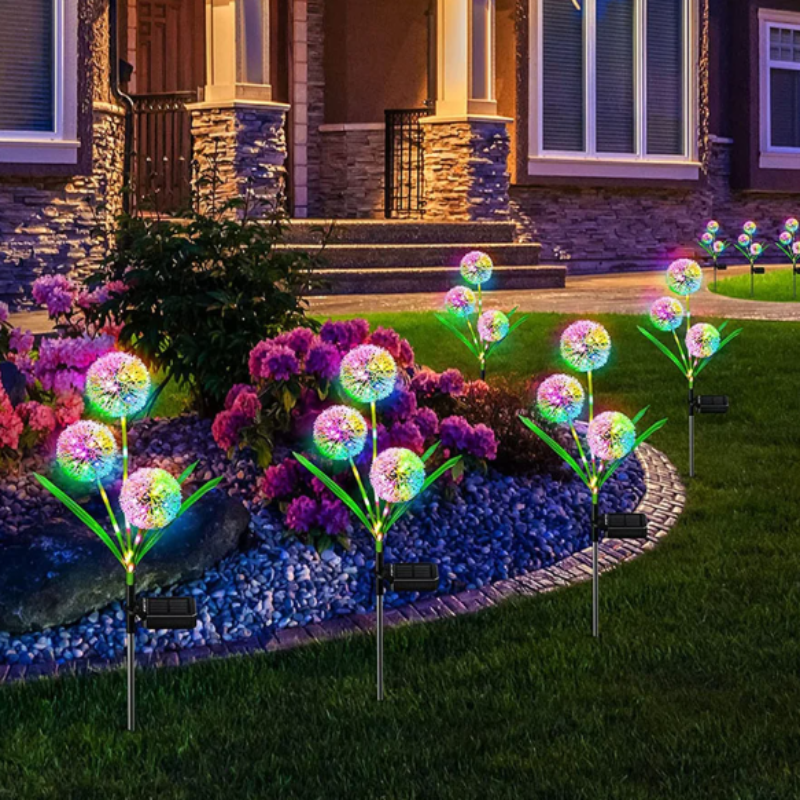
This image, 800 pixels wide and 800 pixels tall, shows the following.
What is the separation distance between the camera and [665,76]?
61.9 ft

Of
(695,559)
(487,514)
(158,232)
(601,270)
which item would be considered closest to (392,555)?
(487,514)

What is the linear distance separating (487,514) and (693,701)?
6.10 feet

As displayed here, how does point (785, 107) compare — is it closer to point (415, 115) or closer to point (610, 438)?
point (415, 115)

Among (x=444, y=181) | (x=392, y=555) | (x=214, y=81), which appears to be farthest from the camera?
(x=444, y=181)

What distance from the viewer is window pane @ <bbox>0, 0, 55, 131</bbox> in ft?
44.2

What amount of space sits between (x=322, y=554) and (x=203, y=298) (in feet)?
4.79

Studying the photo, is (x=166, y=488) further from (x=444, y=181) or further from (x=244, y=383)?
(x=444, y=181)

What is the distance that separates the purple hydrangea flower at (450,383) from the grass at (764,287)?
8695 mm

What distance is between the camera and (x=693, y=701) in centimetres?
379

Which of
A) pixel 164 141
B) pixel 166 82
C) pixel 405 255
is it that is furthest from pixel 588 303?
pixel 166 82

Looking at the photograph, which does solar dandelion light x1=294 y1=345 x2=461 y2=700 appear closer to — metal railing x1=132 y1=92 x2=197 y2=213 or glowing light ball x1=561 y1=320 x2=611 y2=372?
glowing light ball x1=561 y1=320 x2=611 y2=372

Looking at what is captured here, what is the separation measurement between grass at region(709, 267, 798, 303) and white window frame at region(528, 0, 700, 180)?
7.17ft

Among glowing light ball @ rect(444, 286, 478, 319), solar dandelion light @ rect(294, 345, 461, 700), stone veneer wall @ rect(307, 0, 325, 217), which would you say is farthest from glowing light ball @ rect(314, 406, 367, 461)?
stone veneer wall @ rect(307, 0, 325, 217)

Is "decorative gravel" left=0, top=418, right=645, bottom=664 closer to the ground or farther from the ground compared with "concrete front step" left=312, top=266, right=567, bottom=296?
closer to the ground
